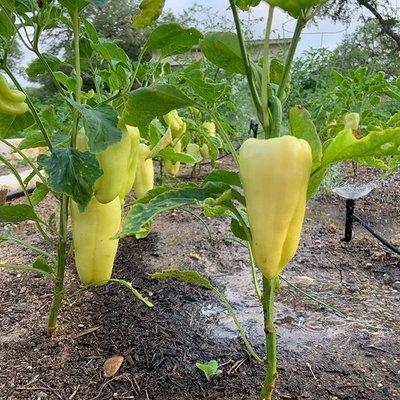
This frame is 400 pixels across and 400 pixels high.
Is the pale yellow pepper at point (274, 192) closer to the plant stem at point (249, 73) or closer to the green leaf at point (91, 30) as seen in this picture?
the plant stem at point (249, 73)

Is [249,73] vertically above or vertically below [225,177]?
above

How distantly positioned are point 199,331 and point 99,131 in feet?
1.81

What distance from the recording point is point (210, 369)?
941mm

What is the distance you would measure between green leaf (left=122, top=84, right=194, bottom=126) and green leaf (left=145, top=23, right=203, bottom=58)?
0.18m

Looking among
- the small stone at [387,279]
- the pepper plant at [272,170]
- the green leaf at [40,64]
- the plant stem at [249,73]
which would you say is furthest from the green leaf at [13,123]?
the small stone at [387,279]

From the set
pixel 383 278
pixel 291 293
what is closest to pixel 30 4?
pixel 291 293

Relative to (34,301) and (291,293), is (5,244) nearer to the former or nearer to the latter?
(34,301)

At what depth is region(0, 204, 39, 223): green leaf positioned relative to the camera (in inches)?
37.1

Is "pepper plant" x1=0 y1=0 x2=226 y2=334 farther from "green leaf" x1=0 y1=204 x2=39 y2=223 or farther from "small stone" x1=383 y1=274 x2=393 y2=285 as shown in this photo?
"small stone" x1=383 y1=274 x2=393 y2=285

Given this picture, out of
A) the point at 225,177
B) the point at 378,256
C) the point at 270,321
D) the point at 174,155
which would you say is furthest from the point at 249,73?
the point at 378,256

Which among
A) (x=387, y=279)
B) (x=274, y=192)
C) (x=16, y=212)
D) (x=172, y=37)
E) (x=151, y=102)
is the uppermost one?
(x=172, y=37)

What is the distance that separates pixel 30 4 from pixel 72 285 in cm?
77

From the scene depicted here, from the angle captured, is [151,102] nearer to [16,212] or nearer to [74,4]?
[74,4]

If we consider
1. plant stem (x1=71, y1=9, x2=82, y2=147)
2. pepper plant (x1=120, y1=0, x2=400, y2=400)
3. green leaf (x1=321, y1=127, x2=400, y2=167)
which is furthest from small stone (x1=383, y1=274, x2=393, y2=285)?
plant stem (x1=71, y1=9, x2=82, y2=147)
